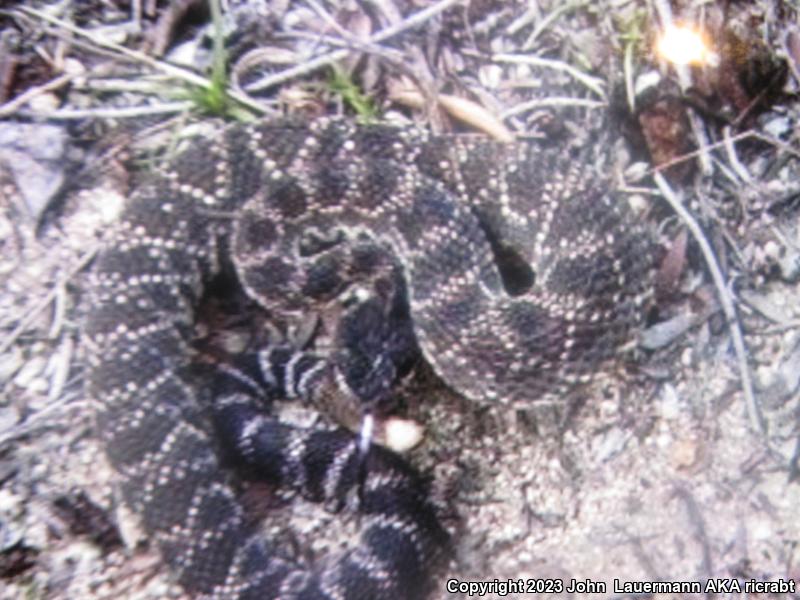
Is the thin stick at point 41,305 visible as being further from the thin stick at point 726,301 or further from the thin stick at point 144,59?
the thin stick at point 726,301

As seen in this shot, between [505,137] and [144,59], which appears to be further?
[144,59]

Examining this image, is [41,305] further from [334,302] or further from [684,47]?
[684,47]

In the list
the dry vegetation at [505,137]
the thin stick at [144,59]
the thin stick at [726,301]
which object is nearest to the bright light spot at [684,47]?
the dry vegetation at [505,137]

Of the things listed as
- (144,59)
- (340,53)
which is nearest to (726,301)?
Result: (340,53)

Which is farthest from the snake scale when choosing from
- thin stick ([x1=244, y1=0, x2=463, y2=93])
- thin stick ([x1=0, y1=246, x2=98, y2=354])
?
thin stick ([x1=244, y1=0, x2=463, y2=93])

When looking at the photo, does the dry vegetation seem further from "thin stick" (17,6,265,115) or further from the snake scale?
the snake scale

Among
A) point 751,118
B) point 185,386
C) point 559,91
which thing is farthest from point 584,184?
point 185,386
